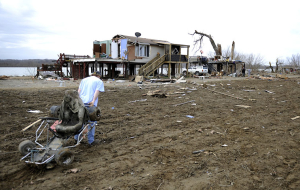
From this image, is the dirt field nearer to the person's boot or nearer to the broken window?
the person's boot

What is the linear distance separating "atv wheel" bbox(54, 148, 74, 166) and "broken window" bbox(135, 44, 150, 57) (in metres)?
25.5

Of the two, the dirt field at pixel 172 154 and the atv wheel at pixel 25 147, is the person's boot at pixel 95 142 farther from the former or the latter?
the atv wheel at pixel 25 147

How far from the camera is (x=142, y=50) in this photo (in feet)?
96.2

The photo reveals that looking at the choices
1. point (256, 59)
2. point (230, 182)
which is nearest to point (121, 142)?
point (230, 182)

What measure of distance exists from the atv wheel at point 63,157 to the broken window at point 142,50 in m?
25.5

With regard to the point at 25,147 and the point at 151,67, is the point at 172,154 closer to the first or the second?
the point at 25,147

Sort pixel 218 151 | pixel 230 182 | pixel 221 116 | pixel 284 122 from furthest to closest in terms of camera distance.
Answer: pixel 221 116 < pixel 284 122 < pixel 218 151 < pixel 230 182

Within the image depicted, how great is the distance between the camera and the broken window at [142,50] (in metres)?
28.8

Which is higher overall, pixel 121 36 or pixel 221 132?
pixel 121 36

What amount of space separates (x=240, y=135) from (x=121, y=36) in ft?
81.7

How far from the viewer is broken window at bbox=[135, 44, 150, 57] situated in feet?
94.3

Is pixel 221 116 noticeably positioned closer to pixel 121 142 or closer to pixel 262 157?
pixel 262 157

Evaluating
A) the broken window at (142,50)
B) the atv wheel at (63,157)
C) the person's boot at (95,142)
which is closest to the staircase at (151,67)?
the broken window at (142,50)

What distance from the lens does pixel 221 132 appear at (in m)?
6.05
